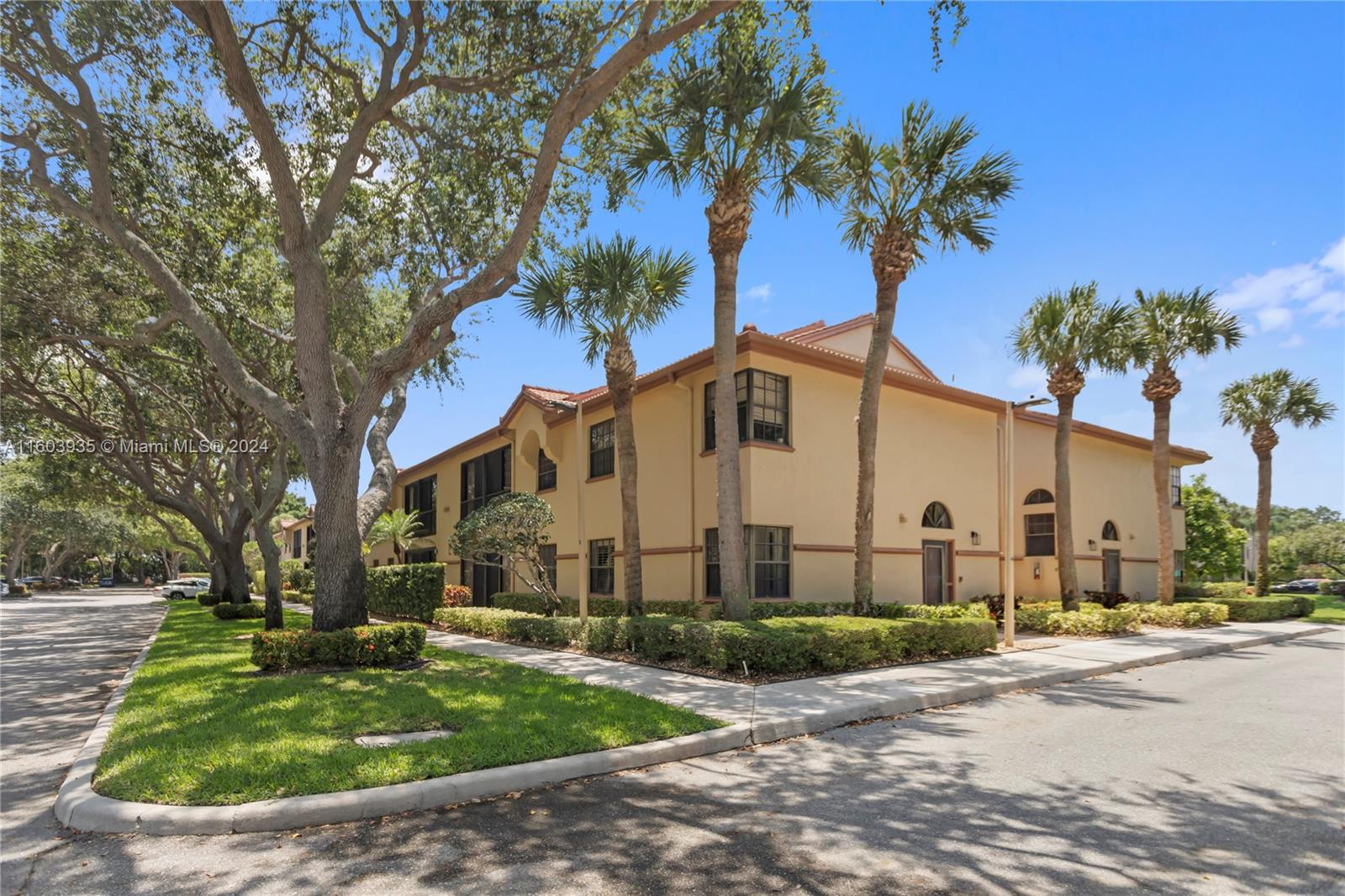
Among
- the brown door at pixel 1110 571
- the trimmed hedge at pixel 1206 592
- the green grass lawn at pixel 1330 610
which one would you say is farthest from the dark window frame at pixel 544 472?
the green grass lawn at pixel 1330 610

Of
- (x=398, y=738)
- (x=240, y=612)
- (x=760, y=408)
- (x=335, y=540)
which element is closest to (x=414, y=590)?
(x=240, y=612)

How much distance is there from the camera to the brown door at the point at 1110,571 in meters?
27.7

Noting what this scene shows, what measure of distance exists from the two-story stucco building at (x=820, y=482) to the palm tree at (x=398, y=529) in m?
5.69

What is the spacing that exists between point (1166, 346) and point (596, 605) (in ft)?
58.0

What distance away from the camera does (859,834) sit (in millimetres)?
5285

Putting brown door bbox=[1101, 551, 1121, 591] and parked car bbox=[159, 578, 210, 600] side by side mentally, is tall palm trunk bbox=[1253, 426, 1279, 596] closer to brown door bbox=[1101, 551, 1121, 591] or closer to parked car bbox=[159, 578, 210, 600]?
brown door bbox=[1101, 551, 1121, 591]

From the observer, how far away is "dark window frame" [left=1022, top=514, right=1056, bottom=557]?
1048 inches

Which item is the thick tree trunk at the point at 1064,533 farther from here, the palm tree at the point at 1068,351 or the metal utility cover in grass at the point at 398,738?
the metal utility cover in grass at the point at 398,738

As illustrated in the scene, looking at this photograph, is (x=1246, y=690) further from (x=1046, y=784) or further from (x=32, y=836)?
(x=32, y=836)

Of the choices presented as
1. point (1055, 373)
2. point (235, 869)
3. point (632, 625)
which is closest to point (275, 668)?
point (632, 625)

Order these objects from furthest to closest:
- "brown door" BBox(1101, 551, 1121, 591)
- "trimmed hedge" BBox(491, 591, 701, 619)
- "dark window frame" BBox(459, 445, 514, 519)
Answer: "dark window frame" BBox(459, 445, 514, 519) → "brown door" BBox(1101, 551, 1121, 591) → "trimmed hedge" BBox(491, 591, 701, 619)

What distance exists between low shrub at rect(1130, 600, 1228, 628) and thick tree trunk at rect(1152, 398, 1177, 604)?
1.15 metres

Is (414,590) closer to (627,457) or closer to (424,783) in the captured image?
(627,457)

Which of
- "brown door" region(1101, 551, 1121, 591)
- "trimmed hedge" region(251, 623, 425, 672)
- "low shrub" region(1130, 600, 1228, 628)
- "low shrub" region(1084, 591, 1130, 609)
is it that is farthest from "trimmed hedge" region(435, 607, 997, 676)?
"brown door" region(1101, 551, 1121, 591)
